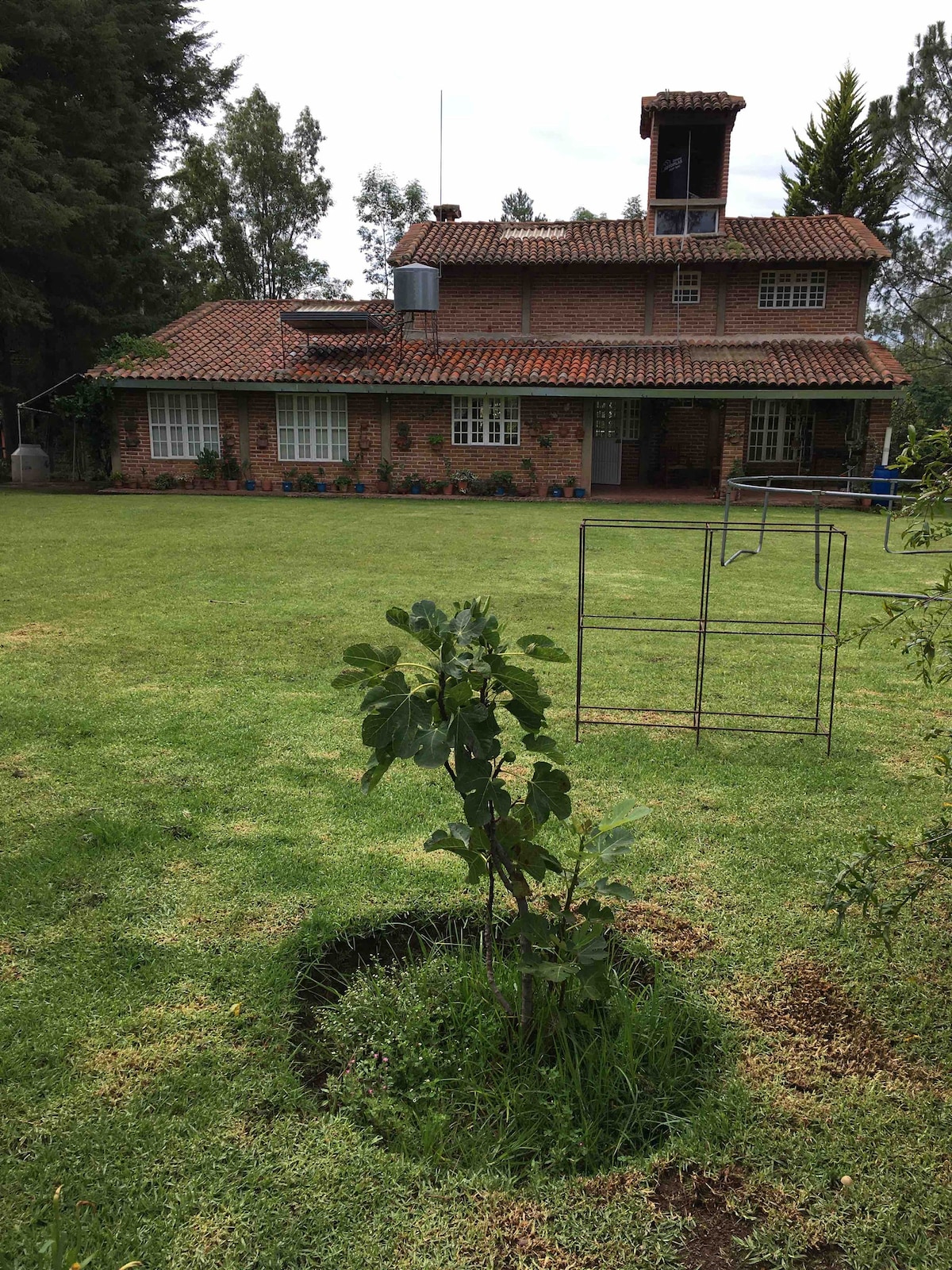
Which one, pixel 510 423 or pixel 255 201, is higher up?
pixel 255 201

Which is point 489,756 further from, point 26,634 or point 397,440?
point 397,440

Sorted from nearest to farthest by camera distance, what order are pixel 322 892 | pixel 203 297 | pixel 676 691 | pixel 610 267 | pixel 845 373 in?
pixel 322 892 → pixel 676 691 → pixel 845 373 → pixel 610 267 → pixel 203 297

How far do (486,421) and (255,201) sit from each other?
23.8 metres

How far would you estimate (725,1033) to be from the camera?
9.32 feet

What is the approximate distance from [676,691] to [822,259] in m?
18.5


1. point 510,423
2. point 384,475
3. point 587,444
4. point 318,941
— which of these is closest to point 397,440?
point 384,475

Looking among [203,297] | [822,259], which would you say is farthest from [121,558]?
[203,297]

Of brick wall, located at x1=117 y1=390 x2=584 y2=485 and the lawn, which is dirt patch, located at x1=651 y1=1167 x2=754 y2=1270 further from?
brick wall, located at x1=117 y1=390 x2=584 y2=485

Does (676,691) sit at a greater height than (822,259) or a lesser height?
lesser

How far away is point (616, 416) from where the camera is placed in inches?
934

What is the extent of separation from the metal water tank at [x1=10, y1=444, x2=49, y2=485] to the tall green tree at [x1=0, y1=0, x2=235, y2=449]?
2.63m

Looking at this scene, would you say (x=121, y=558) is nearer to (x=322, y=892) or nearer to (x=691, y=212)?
(x=322, y=892)

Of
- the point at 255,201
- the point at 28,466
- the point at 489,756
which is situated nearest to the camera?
the point at 489,756

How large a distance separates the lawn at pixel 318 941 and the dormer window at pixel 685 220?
18.5m
